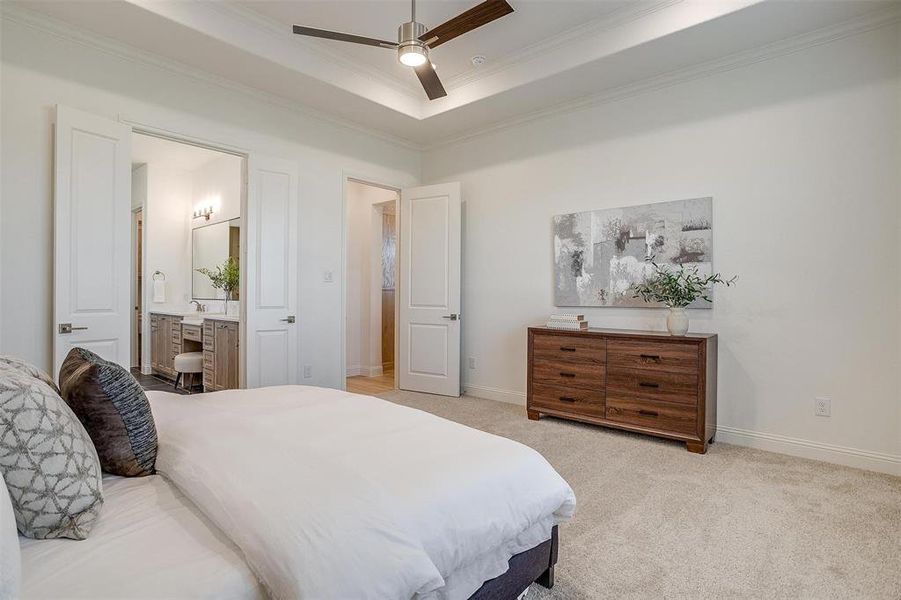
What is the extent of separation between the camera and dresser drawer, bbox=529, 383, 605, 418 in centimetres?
362

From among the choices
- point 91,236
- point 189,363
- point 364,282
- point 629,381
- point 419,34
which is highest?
point 419,34

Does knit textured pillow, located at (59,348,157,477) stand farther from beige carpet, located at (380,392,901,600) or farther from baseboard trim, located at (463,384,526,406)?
baseboard trim, located at (463,384,526,406)

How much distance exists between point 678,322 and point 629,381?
1.79ft

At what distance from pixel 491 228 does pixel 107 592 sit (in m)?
4.31

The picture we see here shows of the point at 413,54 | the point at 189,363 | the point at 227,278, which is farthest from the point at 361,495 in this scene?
the point at 227,278

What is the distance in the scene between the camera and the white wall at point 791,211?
9.50 feet

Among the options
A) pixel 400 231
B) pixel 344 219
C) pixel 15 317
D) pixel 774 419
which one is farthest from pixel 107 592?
pixel 400 231

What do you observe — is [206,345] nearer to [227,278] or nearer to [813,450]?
[227,278]

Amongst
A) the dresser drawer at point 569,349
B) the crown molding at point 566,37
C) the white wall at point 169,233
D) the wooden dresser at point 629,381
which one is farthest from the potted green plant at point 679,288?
the white wall at point 169,233

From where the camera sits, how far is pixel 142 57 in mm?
3330

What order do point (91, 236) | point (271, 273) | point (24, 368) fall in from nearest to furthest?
point (24, 368) → point (91, 236) → point (271, 273)

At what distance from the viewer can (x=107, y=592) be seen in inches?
33.7

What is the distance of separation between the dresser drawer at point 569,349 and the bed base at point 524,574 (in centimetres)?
211

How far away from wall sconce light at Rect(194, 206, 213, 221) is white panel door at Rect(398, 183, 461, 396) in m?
2.69
